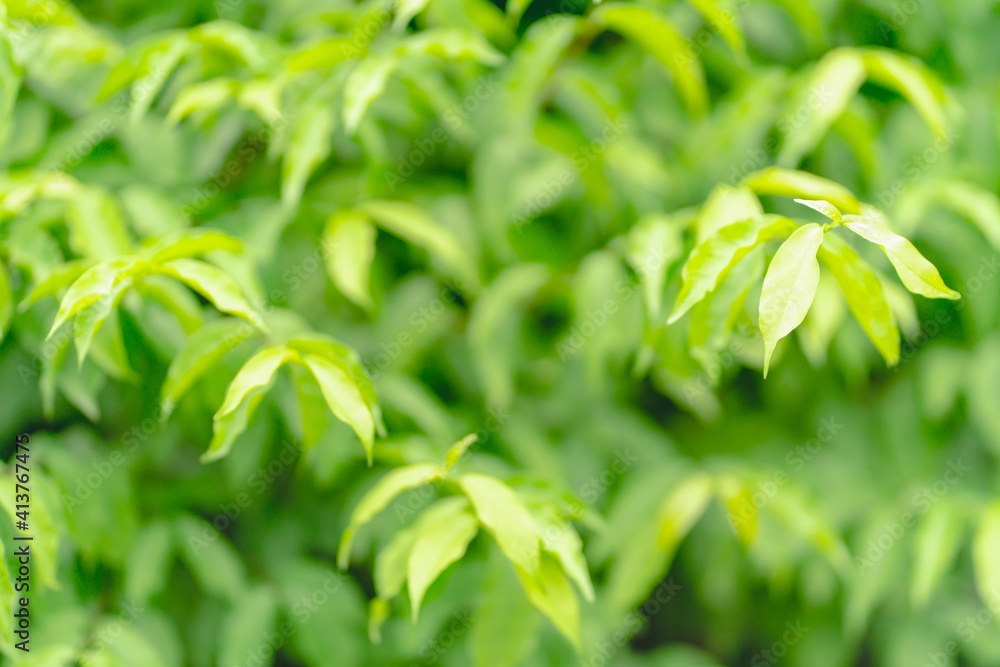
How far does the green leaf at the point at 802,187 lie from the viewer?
A: 0.70 meters

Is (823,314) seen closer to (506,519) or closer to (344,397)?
(506,519)

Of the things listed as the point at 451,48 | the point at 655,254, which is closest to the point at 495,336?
the point at 655,254

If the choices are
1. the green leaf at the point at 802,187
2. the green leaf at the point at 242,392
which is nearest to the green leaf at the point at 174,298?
the green leaf at the point at 242,392

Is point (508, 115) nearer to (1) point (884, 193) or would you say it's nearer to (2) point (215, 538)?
(1) point (884, 193)

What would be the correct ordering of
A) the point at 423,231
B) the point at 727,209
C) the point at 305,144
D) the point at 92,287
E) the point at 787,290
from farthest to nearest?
the point at 423,231, the point at 305,144, the point at 727,209, the point at 92,287, the point at 787,290

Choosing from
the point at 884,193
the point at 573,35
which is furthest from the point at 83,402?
the point at 884,193

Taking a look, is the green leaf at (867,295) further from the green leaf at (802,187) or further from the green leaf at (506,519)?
the green leaf at (506,519)

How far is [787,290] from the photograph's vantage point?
1.88ft

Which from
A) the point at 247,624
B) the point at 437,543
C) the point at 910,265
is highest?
the point at 910,265

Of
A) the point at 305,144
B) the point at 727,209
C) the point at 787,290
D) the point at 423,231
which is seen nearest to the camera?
the point at 787,290

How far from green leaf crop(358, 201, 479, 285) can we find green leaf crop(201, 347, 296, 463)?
1.06ft

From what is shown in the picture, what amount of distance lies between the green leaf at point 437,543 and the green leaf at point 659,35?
636 mm

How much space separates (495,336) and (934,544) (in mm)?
618

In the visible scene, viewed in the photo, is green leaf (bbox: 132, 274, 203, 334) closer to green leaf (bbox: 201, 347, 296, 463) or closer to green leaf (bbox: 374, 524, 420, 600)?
green leaf (bbox: 201, 347, 296, 463)
